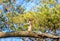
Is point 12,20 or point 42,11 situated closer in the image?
point 12,20

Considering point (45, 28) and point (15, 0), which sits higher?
point (15, 0)

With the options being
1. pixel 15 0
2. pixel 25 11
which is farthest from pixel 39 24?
pixel 15 0

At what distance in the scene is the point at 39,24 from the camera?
643 cm

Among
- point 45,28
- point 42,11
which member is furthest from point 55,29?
point 42,11

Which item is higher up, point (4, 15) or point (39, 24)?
point (4, 15)

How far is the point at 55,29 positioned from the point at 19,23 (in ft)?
4.67

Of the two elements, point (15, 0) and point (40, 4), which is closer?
point (15, 0)

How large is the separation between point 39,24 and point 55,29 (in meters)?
0.63

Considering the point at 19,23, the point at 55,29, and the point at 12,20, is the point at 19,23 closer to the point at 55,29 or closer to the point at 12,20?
the point at 12,20

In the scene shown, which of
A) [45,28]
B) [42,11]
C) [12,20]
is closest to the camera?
[12,20]

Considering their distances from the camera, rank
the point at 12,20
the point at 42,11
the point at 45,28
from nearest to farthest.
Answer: the point at 12,20
the point at 42,11
the point at 45,28

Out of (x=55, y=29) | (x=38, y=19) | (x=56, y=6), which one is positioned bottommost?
(x=55, y=29)

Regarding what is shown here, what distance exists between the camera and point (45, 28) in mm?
6754

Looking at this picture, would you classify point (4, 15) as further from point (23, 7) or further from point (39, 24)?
point (39, 24)
